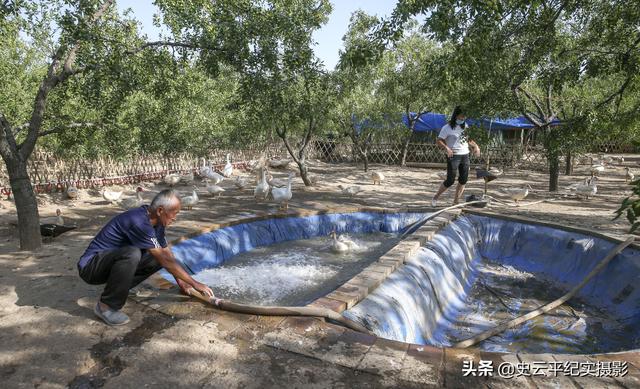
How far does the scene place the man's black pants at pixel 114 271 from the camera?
3.52 meters

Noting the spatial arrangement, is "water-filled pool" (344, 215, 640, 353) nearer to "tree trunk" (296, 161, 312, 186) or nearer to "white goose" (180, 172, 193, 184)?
"tree trunk" (296, 161, 312, 186)

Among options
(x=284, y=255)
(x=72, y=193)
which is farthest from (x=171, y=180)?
(x=284, y=255)

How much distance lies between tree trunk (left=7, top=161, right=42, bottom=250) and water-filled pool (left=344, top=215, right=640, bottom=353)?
5126 mm

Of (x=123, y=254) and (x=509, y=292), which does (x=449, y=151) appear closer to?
(x=509, y=292)

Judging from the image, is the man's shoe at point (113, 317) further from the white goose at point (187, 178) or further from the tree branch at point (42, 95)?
the white goose at point (187, 178)

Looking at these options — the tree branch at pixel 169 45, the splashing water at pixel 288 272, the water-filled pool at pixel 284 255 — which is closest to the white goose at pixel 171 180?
the water-filled pool at pixel 284 255

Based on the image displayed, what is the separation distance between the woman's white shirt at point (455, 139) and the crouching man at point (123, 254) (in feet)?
21.8

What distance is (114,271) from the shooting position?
3523 mm

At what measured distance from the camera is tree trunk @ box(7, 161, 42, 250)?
234 inches

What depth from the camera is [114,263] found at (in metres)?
3.54

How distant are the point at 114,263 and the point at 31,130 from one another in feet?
12.8

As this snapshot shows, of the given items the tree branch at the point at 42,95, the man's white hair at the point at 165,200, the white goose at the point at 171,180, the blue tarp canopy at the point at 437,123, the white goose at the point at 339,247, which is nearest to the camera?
the man's white hair at the point at 165,200

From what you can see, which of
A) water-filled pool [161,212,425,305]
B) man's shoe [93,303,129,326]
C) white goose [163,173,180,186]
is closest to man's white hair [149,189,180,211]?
man's shoe [93,303,129,326]

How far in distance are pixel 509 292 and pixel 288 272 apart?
3.66 m
